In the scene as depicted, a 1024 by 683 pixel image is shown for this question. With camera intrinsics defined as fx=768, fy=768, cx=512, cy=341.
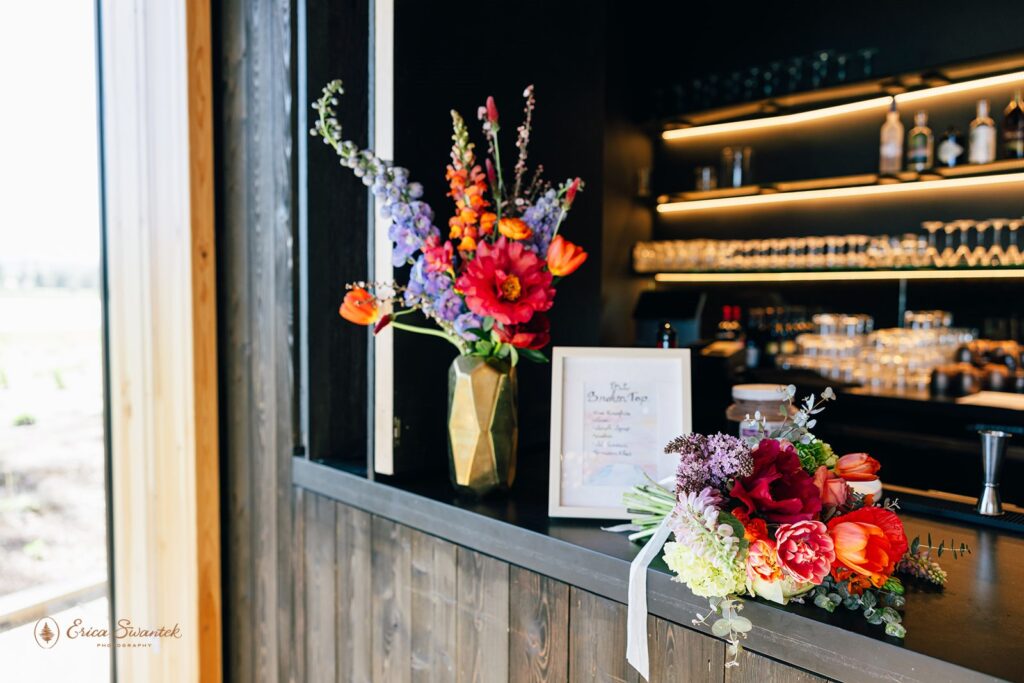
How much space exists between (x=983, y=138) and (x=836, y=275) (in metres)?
0.84

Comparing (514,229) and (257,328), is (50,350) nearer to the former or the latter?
(257,328)

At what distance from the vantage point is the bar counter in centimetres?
93

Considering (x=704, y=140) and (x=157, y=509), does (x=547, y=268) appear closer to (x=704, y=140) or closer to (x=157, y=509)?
(x=157, y=509)

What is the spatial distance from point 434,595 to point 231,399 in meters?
0.94

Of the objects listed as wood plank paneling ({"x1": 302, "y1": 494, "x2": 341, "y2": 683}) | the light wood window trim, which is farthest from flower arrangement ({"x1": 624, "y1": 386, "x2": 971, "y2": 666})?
the light wood window trim

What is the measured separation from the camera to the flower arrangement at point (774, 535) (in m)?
0.95

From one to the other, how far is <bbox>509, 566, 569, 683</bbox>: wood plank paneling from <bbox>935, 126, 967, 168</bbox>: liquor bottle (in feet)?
9.93

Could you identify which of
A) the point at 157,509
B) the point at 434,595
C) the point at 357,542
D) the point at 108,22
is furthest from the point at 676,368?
the point at 108,22

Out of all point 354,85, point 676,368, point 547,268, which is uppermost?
point 354,85

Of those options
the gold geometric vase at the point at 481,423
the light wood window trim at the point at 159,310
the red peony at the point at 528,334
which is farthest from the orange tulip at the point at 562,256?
the light wood window trim at the point at 159,310

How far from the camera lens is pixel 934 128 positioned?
141 inches

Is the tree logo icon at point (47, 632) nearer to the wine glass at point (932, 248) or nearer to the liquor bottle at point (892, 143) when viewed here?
the wine glass at point (932, 248)

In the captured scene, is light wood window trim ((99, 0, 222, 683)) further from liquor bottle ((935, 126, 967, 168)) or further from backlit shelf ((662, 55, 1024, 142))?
liquor bottle ((935, 126, 967, 168))

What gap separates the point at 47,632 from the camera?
196cm
